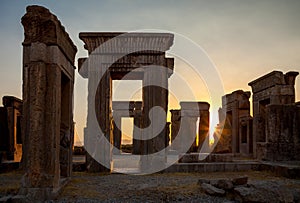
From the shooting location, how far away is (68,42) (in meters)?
8.74

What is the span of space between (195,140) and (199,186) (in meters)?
15.3

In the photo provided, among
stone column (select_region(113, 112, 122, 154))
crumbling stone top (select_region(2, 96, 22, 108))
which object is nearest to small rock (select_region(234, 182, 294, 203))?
crumbling stone top (select_region(2, 96, 22, 108))

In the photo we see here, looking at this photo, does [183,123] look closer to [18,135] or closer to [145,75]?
[18,135]

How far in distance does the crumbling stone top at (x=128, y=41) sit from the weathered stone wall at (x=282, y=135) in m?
5.27

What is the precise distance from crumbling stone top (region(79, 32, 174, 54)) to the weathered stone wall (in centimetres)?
527

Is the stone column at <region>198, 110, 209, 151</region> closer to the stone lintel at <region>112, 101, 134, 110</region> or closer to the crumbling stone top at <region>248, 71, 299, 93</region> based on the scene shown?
the stone lintel at <region>112, 101, 134, 110</region>

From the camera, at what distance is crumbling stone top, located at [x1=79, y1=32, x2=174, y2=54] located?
12.0m

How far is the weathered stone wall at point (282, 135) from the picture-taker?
45.1 feet

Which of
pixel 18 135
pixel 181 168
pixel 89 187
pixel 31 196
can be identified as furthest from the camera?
pixel 18 135

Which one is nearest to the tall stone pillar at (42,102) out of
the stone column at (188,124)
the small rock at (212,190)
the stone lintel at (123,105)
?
the small rock at (212,190)

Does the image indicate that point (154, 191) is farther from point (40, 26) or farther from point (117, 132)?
point (117, 132)

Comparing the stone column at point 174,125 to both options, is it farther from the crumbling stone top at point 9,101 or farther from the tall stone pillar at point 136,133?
the crumbling stone top at point 9,101

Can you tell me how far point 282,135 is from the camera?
13.8m

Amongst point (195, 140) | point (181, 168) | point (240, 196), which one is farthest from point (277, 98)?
point (240, 196)
